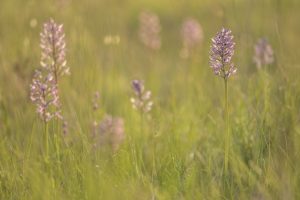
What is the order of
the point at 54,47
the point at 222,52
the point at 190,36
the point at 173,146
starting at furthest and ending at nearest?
the point at 190,36 < the point at 54,47 < the point at 173,146 < the point at 222,52

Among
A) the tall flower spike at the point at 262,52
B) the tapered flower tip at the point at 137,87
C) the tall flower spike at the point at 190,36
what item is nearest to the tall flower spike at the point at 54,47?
the tapered flower tip at the point at 137,87

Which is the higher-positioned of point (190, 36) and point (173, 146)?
point (190, 36)

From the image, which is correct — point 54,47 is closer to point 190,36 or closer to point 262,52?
point 262,52

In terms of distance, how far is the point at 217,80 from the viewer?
390cm

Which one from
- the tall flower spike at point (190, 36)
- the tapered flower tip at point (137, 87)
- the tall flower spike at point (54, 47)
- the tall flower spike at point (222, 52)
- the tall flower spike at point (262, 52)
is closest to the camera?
the tall flower spike at point (222, 52)

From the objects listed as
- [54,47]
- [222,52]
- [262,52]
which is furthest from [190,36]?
[222,52]

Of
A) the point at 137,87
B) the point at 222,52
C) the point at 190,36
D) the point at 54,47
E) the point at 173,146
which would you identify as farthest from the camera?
the point at 190,36

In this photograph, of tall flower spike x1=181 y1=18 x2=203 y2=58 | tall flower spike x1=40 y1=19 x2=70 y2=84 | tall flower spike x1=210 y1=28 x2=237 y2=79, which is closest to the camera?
tall flower spike x1=210 y1=28 x2=237 y2=79

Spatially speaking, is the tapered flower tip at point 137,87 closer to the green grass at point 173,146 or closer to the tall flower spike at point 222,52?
the green grass at point 173,146

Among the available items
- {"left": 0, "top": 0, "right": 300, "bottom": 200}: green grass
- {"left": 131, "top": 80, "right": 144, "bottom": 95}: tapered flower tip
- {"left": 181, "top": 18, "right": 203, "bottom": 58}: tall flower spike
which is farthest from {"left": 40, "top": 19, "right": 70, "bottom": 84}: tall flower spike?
{"left": 181, "top": 18, "right": 203, "bottom": 58}: tall flower spike

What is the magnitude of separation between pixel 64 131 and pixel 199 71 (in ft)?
6.09

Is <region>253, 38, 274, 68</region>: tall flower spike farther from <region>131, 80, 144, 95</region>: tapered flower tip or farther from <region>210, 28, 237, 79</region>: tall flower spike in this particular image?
<region>210, 28, 237, 79</region>: tall flower spike

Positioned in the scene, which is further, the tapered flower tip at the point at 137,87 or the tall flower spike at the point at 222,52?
the tapered flower tip at the point at 137,87

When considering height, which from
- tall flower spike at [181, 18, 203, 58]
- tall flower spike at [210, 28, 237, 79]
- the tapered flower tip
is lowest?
the tapered flower tip
